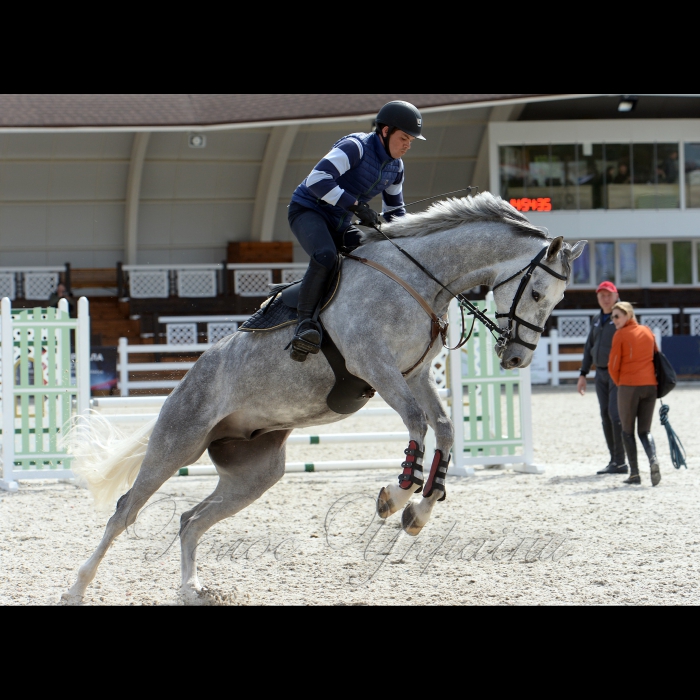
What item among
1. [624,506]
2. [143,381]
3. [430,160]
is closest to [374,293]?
[624,506]

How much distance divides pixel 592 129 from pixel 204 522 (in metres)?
23.5

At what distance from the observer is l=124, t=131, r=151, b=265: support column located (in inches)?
903

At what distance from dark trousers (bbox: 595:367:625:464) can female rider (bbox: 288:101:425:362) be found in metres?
5.35

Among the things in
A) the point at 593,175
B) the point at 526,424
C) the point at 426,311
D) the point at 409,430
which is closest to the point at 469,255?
the point at 426,311

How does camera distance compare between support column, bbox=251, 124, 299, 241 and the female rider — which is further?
support column, bbox=251, 124, 299, 241

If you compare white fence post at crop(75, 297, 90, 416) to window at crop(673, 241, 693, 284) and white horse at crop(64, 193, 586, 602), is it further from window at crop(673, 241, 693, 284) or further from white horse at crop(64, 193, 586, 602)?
window at crop(673, 241, 693, 284)

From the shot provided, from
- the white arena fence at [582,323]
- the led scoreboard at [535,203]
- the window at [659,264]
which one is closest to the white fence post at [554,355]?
the white arena fence at [582,323]

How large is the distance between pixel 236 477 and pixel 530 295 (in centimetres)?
198

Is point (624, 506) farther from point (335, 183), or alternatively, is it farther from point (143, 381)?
point (143, 381)

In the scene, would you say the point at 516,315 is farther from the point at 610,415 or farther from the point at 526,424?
the point at 526,424

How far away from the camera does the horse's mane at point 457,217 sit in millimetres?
4516

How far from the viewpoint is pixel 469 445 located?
9633 millimetres

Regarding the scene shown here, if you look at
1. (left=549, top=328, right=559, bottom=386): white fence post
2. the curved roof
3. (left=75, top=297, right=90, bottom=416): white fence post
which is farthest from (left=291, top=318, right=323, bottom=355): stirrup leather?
(left=549, top=328, right=559, bottom=386): white fence post

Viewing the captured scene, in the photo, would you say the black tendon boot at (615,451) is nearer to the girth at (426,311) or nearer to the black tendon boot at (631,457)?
the black tendon boot at (631,457)
